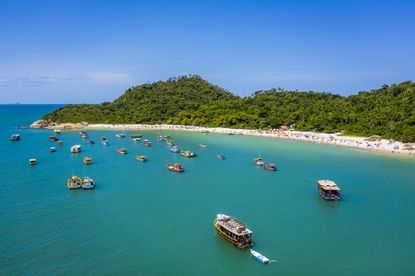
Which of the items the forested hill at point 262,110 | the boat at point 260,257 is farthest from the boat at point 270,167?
the forested hill at point 262,110

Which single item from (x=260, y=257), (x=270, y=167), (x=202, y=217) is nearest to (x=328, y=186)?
(x=270, y=167)

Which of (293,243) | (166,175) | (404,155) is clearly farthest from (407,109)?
(293,243)

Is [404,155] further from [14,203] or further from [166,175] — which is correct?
[14,203]

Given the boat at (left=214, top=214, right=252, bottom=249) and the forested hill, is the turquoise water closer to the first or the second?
the boat at (left=214, top=214, right=252, bottom=249)

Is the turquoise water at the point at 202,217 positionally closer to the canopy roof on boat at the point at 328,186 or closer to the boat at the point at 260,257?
the boat at the point at 260,257

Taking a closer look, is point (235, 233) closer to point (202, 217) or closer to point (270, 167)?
point (202, 217)

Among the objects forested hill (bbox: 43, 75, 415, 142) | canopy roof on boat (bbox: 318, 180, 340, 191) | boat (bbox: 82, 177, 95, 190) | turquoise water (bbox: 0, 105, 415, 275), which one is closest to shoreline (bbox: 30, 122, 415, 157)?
forested hill (bbox: 43, 75, 415, 142)
